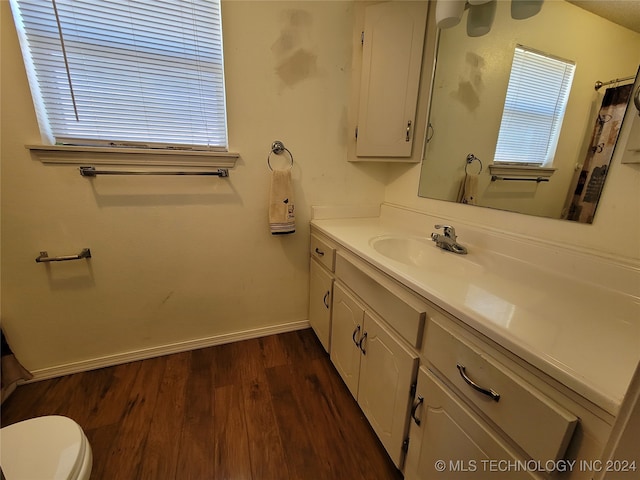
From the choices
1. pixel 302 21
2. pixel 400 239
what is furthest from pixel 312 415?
pixel 302 21

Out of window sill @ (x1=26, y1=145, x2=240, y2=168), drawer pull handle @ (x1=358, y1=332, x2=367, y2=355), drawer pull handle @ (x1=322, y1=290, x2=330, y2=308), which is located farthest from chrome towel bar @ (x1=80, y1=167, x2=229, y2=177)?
drawer pull handle @ (x1=358, y1=332, x2=367, y2=355)

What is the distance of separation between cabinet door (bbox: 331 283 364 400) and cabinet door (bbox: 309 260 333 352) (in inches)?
2.5

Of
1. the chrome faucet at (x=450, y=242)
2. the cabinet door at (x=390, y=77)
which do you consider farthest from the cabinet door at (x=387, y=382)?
the cabinet door at (x=390, y=77)

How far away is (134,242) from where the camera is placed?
1.43 meters

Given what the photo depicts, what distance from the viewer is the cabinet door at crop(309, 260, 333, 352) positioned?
58.9 inches

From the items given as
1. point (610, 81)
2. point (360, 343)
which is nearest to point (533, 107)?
A: point (610, 81)

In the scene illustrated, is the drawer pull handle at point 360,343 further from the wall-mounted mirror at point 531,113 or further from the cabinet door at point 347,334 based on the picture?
the wall-mounted mirror at point 531,113

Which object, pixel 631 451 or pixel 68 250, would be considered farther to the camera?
pixel 68 250

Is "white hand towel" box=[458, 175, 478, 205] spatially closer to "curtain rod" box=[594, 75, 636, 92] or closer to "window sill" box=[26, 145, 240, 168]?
"curtain rod" box=[594, 75, 636, 92]

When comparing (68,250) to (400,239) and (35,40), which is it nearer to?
(35,40)

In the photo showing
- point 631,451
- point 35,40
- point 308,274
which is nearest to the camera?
point 631,451

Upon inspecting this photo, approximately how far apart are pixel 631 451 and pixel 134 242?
1801mm

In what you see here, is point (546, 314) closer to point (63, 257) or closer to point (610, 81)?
point (610, 81)

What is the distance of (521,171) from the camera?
1.06 meters
